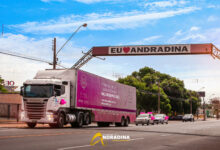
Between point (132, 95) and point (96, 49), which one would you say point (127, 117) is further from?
point (96, 49)

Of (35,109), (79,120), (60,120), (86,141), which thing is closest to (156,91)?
(79,120)

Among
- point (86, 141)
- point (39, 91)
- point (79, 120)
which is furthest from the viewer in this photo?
point (79, 120)

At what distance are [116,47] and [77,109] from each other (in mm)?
8119

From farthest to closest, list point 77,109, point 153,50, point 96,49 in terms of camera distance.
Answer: point 96,49 < point 153,50 < point 77,109

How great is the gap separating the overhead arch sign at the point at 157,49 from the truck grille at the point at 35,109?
10822 mm

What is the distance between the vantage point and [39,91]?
75.1 ft

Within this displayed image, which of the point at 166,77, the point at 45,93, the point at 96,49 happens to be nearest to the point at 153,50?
the point at 96,49

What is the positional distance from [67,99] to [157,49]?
9.98 meters

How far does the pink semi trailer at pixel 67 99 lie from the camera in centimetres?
2269

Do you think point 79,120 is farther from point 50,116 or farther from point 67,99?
point 50,116

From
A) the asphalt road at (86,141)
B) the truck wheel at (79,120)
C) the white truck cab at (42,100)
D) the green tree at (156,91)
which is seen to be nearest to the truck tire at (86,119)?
the truck wheel at (79,120)

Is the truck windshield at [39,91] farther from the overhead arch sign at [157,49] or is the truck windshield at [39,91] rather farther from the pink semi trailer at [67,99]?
the overhead arch sign at [157,49]

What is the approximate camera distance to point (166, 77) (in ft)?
299

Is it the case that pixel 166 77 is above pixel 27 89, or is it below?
above
